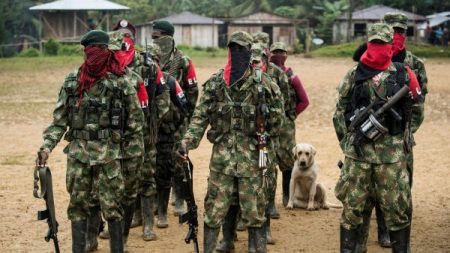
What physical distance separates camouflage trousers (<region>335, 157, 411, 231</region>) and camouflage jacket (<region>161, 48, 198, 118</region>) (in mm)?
3048

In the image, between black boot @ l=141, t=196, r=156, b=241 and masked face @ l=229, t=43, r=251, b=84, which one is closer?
masked face @ l=229, t=43, r=251, b=84

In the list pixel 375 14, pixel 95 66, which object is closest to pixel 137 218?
pixel 95 66

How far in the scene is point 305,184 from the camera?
1014 centimetres

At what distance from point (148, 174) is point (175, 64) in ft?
5.15

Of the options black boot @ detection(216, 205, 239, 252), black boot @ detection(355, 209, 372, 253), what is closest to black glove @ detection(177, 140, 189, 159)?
black boot @ detection(216, 205, 239, 252)

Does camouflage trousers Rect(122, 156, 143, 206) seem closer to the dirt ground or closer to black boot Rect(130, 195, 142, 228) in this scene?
the dirt ground

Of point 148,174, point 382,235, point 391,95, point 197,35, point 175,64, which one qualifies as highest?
point 391,95

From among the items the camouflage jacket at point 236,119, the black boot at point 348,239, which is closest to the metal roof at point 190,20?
the camouflage jacket at point 236,119

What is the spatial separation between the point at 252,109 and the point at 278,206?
139 inches

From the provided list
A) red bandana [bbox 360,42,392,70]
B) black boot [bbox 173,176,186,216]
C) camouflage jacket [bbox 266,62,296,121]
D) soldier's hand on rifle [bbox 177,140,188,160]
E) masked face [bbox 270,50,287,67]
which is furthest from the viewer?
black boot [bbox 173,176,186,216]

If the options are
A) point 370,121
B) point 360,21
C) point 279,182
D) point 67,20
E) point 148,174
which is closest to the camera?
point 370,121

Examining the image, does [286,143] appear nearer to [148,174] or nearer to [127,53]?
[148,174]

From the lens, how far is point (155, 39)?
30.7 feet

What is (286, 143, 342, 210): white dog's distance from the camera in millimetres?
9789
